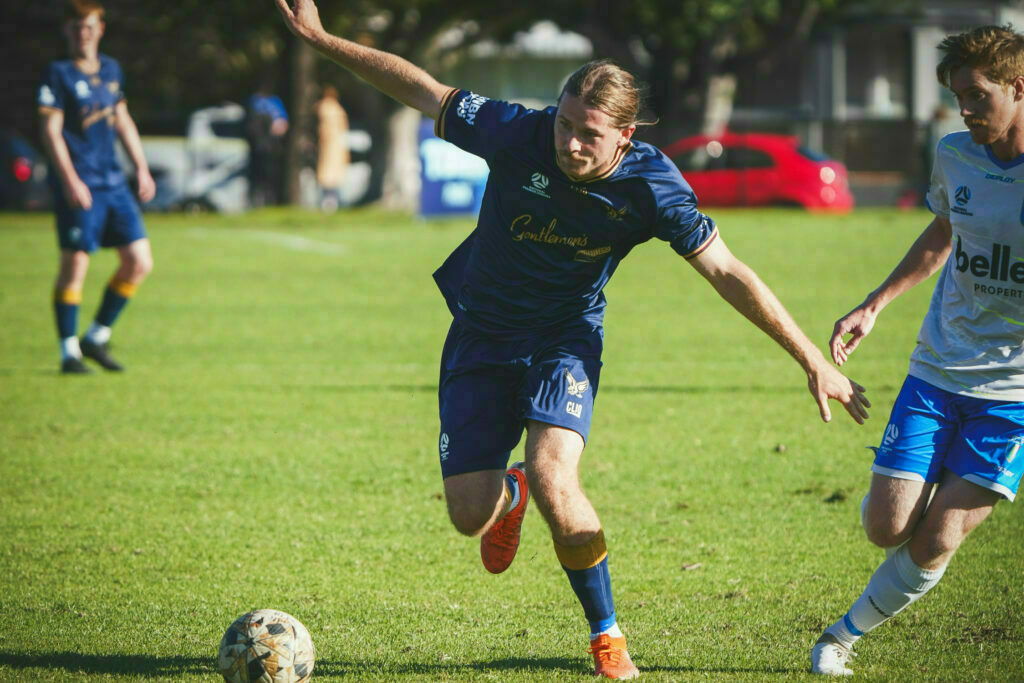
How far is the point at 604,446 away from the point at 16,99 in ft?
102

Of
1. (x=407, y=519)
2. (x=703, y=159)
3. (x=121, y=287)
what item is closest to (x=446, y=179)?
(x=703, y=159)

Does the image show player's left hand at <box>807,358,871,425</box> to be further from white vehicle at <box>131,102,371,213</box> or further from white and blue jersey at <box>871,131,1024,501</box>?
white vehicle at <box>131,102,371,213</box>

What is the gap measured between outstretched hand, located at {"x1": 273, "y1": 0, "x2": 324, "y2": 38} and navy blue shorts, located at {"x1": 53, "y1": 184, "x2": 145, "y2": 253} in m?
5.53

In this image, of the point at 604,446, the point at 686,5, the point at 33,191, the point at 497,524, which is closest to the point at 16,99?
the point at 33,191

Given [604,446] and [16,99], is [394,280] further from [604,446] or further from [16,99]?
[16,99]

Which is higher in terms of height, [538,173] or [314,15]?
[314,15]

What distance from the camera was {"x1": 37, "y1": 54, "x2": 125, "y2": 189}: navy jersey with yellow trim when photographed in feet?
32.1

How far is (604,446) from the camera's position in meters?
7.61

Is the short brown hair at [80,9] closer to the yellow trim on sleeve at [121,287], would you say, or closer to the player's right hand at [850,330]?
the yellow trim on sleeve at [121,287]

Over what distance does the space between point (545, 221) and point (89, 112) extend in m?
6.86

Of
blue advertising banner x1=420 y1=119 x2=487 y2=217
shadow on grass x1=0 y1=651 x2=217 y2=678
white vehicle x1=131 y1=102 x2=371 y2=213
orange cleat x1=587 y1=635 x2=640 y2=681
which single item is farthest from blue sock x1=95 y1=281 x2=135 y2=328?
white vehicle x1=131 y1=102 x2=371 y2=213

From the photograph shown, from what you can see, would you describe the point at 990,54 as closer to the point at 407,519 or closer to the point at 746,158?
the point at 407,519

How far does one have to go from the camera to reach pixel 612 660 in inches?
161

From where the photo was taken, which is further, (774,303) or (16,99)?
(16,99)
